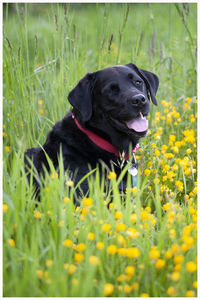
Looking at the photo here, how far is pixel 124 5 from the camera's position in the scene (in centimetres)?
310

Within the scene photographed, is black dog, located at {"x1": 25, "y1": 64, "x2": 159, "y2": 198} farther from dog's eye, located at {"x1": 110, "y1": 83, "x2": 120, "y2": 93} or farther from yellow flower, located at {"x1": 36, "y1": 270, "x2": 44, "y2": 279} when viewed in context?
yellow flower, located at {"x1": 36, "y1": 270, "x2": 44, "y2": 279}

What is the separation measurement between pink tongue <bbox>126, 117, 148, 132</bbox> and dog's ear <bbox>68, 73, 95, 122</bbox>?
1.06 feet

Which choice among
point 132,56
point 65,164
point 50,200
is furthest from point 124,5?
point 50,200

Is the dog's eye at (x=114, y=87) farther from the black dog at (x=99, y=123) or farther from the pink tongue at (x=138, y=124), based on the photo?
the pink tongue at (x=138, y=124)

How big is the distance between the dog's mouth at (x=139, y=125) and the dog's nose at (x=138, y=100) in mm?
92

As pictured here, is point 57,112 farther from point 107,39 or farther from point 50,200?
point 50,200

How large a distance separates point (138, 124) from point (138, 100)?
20 centimetres

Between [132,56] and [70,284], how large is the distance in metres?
2.55

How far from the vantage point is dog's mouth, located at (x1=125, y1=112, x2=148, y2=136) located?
2701mm

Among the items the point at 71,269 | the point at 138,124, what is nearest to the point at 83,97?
the point at 138,124

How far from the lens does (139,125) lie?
9.00 feet

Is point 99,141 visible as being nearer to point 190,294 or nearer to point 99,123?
point 99,123

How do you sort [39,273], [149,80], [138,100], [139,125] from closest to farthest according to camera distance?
[39,273]
[138,100]
[139,125]
[149,80]

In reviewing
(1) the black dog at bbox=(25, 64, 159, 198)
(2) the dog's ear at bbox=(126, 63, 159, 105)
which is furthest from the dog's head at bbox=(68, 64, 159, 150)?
(2) the dog's ear at bbox=(126, 63, 159, 105)
